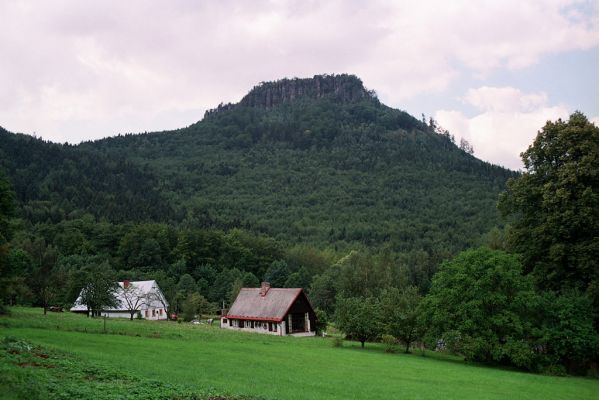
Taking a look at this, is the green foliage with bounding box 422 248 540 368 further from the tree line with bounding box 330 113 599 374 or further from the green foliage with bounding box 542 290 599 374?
the green foliage with bounding box 542 290 599 374

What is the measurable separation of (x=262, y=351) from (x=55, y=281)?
103 ft

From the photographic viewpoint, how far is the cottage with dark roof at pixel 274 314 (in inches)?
2239

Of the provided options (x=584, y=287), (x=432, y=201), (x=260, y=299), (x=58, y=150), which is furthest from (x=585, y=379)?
(x=58, y=150)

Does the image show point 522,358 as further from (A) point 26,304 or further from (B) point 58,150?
(B) point 58,150

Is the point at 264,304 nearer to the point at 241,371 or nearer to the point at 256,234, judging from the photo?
the point at 241,371

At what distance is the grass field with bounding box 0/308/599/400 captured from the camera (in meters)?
17.4

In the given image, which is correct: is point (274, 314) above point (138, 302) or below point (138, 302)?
below

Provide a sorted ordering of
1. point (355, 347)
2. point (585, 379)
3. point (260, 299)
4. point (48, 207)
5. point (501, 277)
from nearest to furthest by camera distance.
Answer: point (585, 379)
point (501, 277)
point (355, 347)
point (260, 299)
point (48, 207)

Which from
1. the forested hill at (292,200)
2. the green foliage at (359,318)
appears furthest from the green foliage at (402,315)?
the forested hill at (292,200)

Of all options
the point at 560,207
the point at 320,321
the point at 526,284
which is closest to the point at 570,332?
the point at 526,284

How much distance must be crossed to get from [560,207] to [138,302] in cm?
5186

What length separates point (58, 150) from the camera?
172000 mm

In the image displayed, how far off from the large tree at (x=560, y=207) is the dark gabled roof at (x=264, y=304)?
2667cm

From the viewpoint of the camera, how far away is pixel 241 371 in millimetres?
23578
